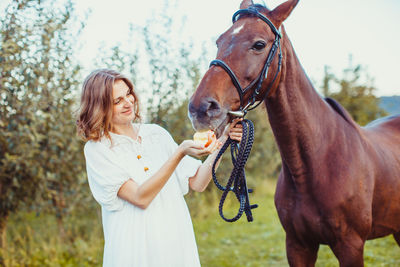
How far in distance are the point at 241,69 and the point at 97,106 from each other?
86cm

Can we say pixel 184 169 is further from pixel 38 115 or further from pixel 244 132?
pixel 38 115

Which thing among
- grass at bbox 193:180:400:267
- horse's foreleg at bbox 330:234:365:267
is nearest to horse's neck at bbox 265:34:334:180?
horse's foreleg at bbox 330:234:365:267

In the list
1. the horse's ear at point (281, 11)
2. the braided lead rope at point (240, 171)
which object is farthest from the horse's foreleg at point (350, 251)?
the horse's ear at point (281, 11)

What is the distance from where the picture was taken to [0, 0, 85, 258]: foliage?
3.97 metres

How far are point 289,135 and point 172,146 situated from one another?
0.80m

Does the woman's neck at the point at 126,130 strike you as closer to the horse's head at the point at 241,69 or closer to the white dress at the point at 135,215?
the white dress at the point at 135,215

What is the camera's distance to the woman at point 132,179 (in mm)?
1849

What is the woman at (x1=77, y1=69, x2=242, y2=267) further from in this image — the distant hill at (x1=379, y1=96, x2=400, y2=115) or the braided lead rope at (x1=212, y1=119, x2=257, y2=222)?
the distant hill at (x1=379, y1=96, x2=400, y2=115)

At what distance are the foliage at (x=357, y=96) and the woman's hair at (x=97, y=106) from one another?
9875 mm

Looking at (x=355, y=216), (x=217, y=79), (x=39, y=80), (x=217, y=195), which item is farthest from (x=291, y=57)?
(x=217, y=195)

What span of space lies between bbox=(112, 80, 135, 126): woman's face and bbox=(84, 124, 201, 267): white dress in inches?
4.5

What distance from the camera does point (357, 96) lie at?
433 inches

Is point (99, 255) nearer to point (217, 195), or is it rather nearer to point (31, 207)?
point (31, 207)

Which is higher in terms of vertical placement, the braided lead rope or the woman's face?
the woman's face
